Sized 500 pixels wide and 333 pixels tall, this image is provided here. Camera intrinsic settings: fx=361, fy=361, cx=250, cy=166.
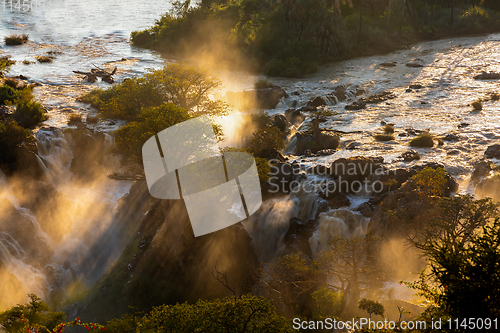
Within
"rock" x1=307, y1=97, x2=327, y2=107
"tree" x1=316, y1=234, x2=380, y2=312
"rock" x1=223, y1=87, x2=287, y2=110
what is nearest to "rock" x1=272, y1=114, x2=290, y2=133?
"rock" x1=223, y1=87, x2=287, y2=110

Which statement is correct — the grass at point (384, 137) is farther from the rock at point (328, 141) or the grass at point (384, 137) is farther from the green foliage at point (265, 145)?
the green foliage at point (265, 145)

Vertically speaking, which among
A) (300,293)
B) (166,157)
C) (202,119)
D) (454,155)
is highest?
(202,119)

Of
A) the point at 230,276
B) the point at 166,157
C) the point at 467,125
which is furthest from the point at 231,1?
the point at 230,276

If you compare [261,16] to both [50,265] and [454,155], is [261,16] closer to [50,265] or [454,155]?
[454,155]

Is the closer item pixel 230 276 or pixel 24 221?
pixel 230 276

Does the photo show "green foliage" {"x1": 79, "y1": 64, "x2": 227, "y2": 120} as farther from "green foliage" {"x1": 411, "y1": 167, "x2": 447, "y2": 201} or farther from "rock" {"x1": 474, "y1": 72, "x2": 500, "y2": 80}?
"rock" {"x1": 474, "y1": 72, "x2": 500, "y2": 80}

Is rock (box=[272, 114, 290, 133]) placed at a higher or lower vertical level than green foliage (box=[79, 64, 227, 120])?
lower

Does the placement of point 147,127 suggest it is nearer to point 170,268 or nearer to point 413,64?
point 170,268
